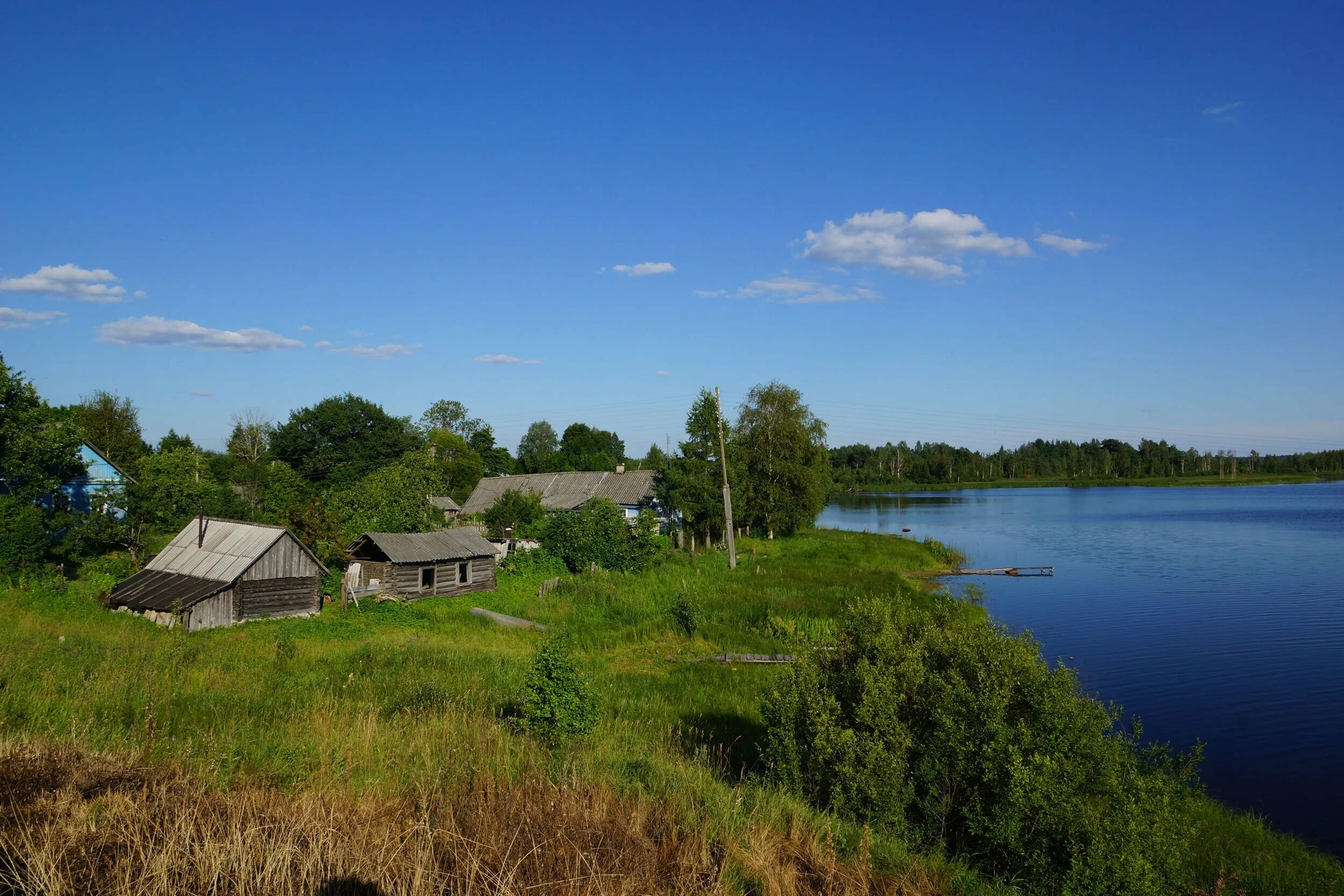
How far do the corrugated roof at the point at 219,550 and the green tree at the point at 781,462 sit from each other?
98.0 feet

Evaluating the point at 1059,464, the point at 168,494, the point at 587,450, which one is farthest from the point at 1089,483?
the point at 168,494

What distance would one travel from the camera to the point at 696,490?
4522 centimetres

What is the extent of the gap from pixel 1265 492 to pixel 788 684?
137943 millimetres

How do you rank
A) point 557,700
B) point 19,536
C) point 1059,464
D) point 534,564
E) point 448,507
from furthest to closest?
point 1059,464, point 448,507, point 534,564, point 19,536, point 557,700

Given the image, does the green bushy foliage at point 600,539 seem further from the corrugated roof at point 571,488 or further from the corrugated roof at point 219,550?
the corrugated roof at point 571,488

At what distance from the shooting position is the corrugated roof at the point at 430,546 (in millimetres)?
30328

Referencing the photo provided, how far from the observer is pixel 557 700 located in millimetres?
9797

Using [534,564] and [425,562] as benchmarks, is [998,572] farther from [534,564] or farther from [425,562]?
[425,562]

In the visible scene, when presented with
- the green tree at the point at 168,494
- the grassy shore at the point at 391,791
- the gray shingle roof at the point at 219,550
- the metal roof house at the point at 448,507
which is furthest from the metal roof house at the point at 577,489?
the grassy shore at the point at 391,791

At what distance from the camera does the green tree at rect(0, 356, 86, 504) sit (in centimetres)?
2862

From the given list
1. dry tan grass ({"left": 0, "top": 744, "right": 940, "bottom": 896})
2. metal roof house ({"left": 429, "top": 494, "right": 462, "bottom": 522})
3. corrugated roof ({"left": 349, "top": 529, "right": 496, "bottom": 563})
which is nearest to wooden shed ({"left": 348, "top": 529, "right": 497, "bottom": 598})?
corrugated roof ({"left": 349, "top": 529, "right": 496, "bottom": 563})

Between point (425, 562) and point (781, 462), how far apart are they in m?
27.0

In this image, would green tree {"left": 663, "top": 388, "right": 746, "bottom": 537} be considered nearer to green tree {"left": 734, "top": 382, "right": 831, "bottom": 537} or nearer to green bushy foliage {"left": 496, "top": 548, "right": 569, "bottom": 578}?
green tree {"left": 734, "top": 382, "right": 831, "bottom": 537}

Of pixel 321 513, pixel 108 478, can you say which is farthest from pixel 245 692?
pixel 108 478
